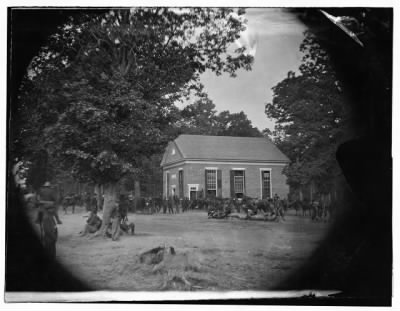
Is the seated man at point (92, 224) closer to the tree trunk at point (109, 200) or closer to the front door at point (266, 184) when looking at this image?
the tree trunk at point (109, 200)

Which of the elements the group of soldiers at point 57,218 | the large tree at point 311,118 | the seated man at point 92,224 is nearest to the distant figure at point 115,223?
the group of soldiers at point 57,218

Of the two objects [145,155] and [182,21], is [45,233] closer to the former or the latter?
[145,155]

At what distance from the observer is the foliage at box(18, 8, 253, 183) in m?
7.39

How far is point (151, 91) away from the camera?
7738 mm

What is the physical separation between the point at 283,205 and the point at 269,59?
278cm

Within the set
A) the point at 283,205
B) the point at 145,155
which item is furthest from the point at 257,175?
the point at 145,155

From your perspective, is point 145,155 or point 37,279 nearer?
point 37,279

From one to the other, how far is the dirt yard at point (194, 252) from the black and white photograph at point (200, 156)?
0.02 m

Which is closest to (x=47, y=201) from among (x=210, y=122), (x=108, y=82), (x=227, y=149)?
(x=108, y=82)

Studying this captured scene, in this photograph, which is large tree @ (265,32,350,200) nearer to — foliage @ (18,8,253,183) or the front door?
the front door

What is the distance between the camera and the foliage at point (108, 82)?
7391 millimetres

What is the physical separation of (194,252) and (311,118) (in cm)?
342

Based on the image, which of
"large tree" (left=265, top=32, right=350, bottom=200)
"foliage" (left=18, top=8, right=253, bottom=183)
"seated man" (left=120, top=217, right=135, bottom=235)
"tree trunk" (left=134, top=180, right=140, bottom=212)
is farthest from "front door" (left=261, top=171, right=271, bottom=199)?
"seated man" (left=120, top=217, right=135, bottom=235)

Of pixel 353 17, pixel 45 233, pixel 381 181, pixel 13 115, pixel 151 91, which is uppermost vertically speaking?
pixel 353 17
